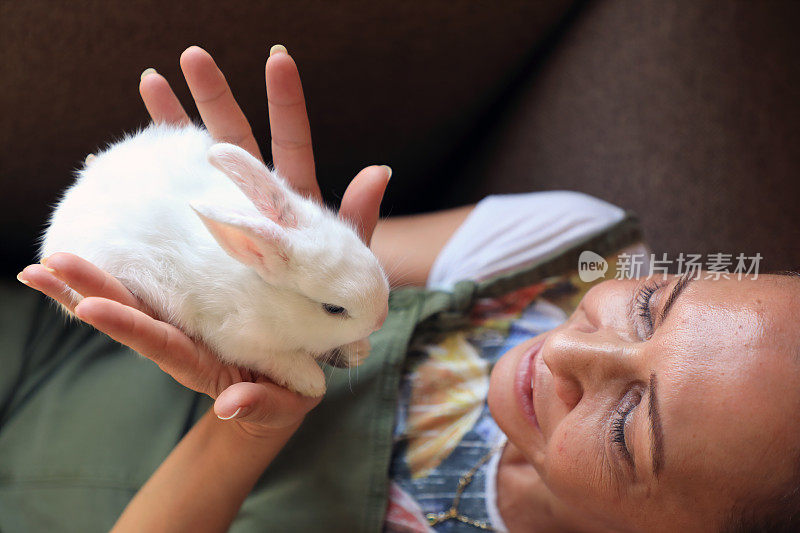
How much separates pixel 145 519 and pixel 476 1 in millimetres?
1127

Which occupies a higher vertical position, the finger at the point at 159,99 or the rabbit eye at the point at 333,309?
the finger at the point at 159,99

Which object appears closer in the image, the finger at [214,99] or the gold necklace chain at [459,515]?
the finger at [214,99]

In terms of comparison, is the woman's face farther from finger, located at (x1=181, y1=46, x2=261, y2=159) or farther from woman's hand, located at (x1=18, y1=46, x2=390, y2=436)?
finger, located at (x1=181, y1=46, x2=261, y2=159)

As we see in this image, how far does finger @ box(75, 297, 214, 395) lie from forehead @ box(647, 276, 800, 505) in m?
0.61

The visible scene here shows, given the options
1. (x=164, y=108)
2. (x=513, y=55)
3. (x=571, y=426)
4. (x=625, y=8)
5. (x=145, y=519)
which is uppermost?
(x=625, y=8)

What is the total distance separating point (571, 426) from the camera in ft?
2.64

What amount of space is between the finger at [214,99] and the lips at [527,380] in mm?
562

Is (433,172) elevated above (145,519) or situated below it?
above

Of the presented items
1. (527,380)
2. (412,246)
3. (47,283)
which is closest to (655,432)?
(527,380)

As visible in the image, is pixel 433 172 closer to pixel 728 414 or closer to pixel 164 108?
pixel 164 108

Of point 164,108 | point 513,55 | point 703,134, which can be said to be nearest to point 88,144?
point 164,108

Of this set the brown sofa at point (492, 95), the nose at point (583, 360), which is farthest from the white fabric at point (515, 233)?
the nose at point (583, 360)

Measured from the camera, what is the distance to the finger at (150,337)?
0.70 metres

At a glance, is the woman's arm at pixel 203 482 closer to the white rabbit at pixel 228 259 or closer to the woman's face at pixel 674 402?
the white rabbit at pixel 228 259
